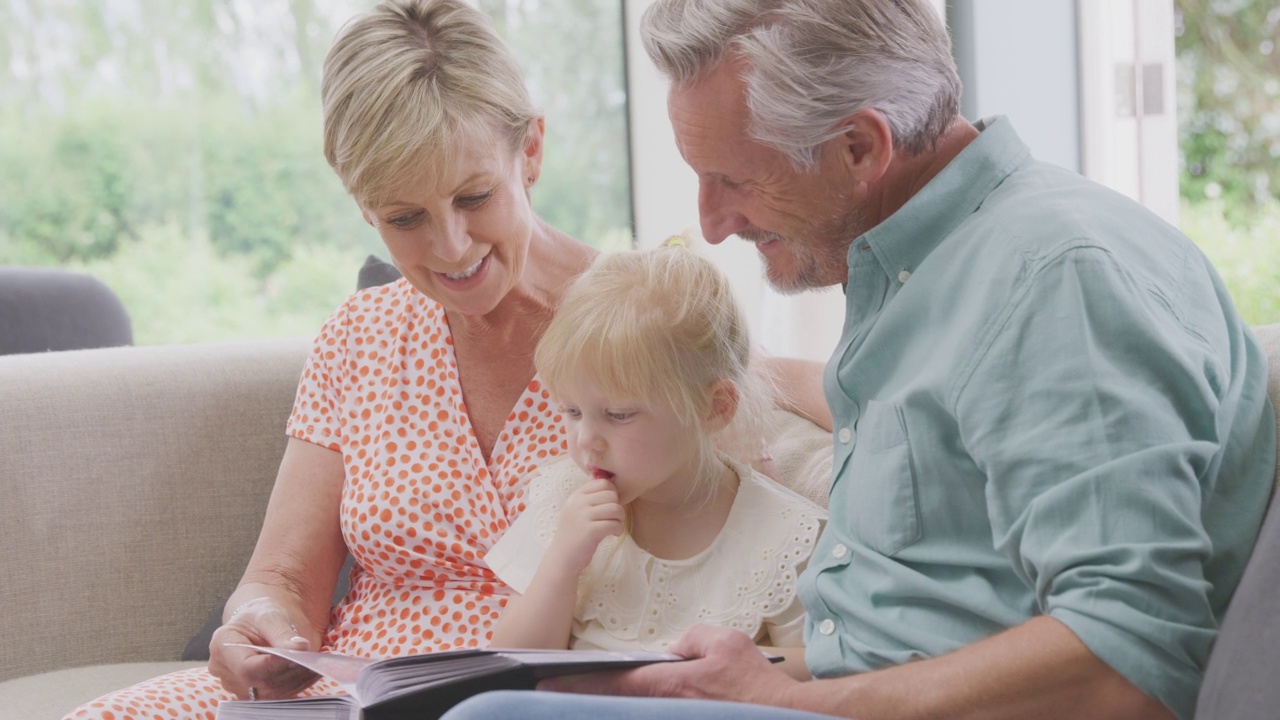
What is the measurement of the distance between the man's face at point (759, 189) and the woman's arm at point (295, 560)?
73cm

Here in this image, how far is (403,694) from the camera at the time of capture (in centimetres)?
106

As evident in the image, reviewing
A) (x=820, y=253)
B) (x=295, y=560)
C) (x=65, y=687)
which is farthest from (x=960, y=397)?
(x=65, y=687)

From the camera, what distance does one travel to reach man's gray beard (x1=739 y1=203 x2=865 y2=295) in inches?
52.8

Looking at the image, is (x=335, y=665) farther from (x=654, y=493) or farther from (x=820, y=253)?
(x=820, y=253)

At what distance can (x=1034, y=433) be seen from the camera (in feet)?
3.28

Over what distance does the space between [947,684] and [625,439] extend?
549 millimetres

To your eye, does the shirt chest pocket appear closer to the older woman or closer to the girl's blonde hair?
the girl's blonde hair

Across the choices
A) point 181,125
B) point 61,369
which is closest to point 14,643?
point 61,369

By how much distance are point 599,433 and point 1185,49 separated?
2404mm

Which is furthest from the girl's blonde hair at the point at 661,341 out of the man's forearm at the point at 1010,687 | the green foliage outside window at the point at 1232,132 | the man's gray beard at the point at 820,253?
the green foliage outside window at the point at 1232,132

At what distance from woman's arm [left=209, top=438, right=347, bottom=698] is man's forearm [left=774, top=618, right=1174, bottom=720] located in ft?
2.80

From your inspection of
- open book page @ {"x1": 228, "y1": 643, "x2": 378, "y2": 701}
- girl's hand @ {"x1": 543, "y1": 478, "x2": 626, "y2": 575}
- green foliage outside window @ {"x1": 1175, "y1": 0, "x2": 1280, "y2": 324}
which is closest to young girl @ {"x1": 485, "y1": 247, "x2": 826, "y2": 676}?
girl's hand @ {"x1": 543, "y1": 478, "x2": 626, "y2": 575}

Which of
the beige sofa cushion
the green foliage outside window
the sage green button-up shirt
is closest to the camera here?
the sage green button-up shirt

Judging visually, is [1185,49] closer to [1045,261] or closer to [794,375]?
[794,375]
